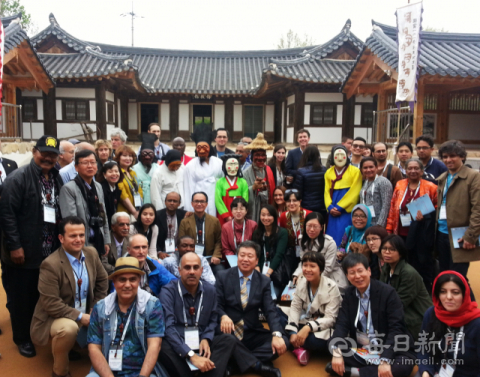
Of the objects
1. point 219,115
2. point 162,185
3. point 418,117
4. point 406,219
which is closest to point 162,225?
point 162,185

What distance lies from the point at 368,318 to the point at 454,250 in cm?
133

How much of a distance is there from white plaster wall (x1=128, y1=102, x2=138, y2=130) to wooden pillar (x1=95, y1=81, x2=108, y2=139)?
3175 mm

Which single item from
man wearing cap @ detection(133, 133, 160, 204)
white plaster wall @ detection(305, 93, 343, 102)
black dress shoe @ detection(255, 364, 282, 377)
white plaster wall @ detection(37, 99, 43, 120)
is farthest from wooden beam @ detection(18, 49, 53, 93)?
black dress shoe @ detection(255, 364, 282, 377)

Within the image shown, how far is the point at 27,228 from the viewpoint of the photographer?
3713 mm

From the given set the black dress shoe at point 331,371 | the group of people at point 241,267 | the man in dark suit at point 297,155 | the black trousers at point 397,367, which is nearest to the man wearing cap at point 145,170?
the group of people at point 241,267

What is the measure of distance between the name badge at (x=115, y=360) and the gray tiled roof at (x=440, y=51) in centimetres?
806

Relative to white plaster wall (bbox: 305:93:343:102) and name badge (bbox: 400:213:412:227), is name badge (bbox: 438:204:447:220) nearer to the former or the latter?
name badge (bbox: 400:213:412:227)

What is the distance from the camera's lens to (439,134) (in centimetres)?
1189

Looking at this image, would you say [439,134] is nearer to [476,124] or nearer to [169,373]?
[476,124]

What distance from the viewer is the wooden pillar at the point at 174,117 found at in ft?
55.7

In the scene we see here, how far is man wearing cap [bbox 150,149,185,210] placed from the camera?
18.1ft

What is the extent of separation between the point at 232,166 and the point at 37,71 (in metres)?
9.30

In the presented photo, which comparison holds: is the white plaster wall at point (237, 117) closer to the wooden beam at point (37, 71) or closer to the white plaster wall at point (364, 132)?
the white plaster wall at point (364, 132)

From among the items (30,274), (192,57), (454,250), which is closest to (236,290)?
(30,274)
